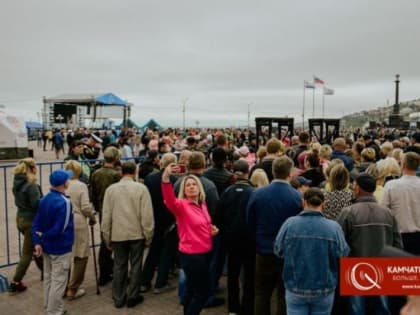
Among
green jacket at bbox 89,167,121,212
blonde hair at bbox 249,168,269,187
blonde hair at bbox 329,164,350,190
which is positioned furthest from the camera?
green jacket at bbox 89,167,121,212

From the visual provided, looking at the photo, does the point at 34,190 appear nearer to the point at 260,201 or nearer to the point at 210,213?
the point at 210,213

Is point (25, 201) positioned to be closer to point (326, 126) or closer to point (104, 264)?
point (104, 264)

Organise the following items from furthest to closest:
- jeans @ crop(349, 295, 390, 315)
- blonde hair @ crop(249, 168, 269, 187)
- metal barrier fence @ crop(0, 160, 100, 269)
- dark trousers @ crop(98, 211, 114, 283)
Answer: metal barrier fence @ crop(0, 160, 100, 269)
dark trousers @ crop(98, 211, 114, 283)
blonde hair @ crop(249, 168, 269, 187)
jeans @ crop(349, 295, 390, 315)

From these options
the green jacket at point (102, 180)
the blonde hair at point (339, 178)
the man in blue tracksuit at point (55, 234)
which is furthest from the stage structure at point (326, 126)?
the man in blue tracksuit at point (55, 234)

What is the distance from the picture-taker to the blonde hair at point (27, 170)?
455 cm

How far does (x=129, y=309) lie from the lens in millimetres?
4422

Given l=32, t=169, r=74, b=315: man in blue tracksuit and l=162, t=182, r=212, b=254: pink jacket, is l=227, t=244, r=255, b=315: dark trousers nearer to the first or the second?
l=162, t=182, r=212, b=254: pink jacket

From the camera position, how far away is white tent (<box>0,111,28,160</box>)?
66.3 ft

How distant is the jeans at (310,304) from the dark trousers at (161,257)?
2.20 meters

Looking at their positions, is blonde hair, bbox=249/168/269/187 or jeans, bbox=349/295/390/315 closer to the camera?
jeans, bbox=349/295/390/315

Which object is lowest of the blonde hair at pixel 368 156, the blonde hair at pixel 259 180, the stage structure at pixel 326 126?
the blonde hair at pixel 259 180

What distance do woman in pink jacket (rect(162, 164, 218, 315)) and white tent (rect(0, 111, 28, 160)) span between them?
19.7m

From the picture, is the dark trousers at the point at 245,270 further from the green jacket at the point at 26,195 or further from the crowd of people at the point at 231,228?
the green jacket at the point at 26,195

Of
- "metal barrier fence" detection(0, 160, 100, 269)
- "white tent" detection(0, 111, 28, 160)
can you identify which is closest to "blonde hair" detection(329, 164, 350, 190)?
"metal barrier fence" detection(0, 160, 100, 269)
